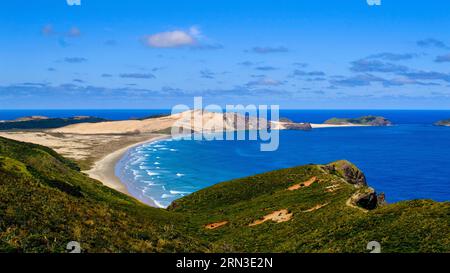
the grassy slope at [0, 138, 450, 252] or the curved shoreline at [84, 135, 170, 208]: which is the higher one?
the grassy slope at [0, 138, 450, 252]

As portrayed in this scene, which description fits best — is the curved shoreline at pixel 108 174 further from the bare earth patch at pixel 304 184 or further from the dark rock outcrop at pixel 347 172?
the dark rock outcrop at pixel 347 172

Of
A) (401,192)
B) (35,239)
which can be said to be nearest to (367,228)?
(35,239)

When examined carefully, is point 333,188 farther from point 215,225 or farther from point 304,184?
point 215,225

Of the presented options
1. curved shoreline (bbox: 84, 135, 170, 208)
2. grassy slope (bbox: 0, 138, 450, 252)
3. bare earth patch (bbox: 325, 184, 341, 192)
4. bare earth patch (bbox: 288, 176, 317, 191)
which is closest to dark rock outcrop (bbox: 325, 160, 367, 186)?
bare earth patch (bbox: 288, 176, 317, 191)

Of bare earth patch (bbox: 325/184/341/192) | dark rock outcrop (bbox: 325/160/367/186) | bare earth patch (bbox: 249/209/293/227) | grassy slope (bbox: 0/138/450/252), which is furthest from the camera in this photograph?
dark rock outcrop (bbox: 325/160/367/186)

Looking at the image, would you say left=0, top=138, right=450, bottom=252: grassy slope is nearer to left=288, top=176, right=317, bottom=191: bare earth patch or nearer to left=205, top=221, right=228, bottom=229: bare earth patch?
left=205, top=221, right=228, bottom=229: bare earth patch
